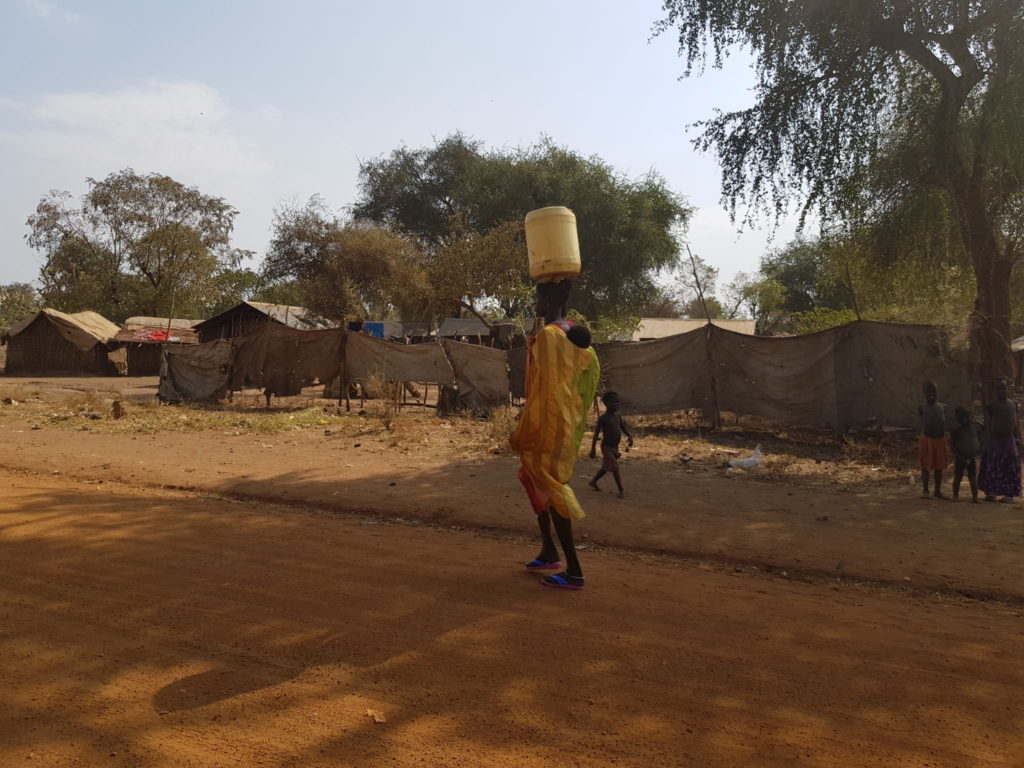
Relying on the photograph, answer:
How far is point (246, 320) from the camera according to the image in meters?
33.0

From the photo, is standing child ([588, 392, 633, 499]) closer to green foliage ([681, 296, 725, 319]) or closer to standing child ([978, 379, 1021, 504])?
standing child ([978, 379, 1021, 504])

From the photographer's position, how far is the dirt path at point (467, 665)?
270cm

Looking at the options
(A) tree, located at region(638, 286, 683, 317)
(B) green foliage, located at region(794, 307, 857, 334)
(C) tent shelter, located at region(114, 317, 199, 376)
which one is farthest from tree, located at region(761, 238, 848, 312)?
(C) tent shelter, located at region(114, 317, 199, 376)

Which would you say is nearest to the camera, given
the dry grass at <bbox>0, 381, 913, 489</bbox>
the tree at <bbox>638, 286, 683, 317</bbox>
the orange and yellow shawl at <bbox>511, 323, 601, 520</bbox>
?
the orange and yellow shawl at <bbox>511, 323, 601, 520</bbox>

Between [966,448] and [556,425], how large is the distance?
17.7 ft

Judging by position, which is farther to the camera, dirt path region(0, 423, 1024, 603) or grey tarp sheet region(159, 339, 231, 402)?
grey tarp sheet region(159, 339, 231, 402)

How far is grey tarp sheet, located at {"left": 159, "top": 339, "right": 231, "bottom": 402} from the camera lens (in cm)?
1705

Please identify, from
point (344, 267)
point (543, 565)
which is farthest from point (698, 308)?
point (543, 565)

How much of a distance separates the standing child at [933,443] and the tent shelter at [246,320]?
27606 millimetres

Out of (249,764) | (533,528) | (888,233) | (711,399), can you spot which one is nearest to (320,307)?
(711,399)

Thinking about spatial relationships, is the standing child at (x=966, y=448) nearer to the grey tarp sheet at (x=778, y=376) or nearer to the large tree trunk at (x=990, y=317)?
the large tree trunk at (x=990, y=317)

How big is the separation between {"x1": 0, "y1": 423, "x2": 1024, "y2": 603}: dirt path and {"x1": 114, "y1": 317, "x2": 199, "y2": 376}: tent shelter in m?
24.0

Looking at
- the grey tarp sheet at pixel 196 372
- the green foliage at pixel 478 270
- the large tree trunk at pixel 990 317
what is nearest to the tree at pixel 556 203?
the green foliage at pixel 478 270

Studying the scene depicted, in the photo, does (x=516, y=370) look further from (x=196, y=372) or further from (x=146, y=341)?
(x=146, y=341)
